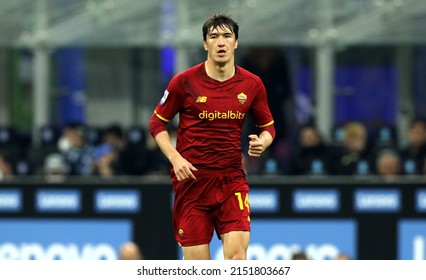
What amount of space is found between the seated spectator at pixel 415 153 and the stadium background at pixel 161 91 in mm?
1453

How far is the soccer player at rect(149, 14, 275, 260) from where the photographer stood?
9750mm

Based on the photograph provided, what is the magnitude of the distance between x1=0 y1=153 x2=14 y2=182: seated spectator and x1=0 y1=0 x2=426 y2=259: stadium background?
115 cm

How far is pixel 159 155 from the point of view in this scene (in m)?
17.2

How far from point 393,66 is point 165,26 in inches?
156

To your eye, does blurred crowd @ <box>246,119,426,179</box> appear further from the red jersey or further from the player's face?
the player's face

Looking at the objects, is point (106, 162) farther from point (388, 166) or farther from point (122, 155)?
point (388, 166)

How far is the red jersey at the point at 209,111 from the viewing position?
978 centimetres

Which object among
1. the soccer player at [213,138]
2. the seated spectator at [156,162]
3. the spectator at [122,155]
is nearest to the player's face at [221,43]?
the soccer player at [213,138]

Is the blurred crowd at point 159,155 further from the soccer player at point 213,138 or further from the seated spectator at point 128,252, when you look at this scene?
A: the soccer player at point 213,138

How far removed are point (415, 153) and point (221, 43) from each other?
7.12 metres

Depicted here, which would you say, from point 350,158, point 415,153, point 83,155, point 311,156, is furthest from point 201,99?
→ point 83,155

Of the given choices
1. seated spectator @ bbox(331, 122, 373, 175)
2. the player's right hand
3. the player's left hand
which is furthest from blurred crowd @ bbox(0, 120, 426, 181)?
the player's left hand

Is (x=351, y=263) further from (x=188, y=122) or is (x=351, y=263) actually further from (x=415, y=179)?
(x=415, y=179)

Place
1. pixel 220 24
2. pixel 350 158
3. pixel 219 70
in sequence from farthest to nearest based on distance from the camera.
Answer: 1. pixel 350 158
2. pixel 219 70
3. pixel 220 24
